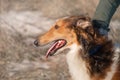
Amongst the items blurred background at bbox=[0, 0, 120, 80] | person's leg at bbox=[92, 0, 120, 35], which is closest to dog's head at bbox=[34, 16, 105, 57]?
person's leg at bbox=[92, 0, 120, 35]

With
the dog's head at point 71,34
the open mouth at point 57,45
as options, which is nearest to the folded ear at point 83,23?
the dog's head at point 71,34

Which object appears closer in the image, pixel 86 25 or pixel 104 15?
pixel 86 25

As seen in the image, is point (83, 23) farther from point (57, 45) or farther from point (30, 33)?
point (30, 33)

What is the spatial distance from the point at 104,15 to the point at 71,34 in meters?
0.51

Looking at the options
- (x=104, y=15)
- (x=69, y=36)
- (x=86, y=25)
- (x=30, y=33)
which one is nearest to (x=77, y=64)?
(x=69, y=36)

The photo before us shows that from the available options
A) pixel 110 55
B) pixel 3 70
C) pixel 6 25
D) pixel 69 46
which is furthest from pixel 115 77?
pixel 6 25


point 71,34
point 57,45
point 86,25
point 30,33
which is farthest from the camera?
point 30,33

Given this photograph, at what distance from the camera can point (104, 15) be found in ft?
20.0

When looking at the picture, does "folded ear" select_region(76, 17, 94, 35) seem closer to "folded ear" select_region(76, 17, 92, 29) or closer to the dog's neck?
"folded ear" select_region(76, 17, 92, 29)

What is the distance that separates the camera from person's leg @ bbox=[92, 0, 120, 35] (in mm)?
5789

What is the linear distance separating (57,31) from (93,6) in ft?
6.75

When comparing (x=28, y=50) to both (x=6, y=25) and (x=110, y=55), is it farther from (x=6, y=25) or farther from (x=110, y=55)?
(x=110, y=55)

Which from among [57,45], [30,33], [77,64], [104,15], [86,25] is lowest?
[77,64]

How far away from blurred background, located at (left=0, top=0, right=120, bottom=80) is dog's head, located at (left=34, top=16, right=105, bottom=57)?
2.53 ft
